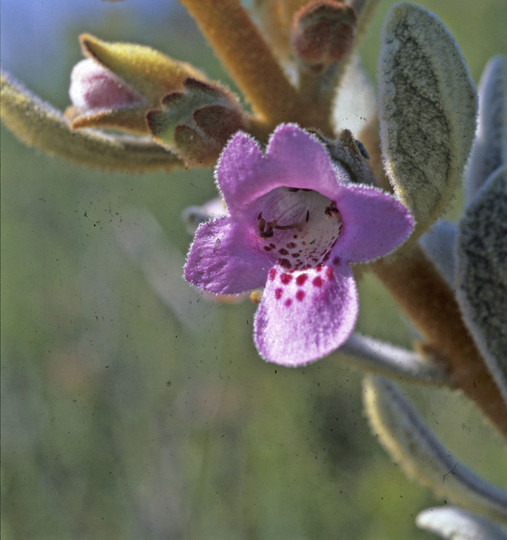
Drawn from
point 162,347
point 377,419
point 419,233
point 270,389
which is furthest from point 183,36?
point 419,233

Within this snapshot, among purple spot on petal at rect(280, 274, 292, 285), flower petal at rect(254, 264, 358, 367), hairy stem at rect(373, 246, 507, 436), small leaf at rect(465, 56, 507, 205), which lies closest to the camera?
flower petal at rect(254, 264, 358, 367)

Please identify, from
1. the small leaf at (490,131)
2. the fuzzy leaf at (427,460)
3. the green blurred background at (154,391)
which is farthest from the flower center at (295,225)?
the green blurred background at (154,391)

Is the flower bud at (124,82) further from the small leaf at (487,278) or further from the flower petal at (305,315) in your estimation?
the small leaf at (487,278)

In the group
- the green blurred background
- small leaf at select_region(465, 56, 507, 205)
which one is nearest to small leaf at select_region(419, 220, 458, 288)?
small leaf at select_region(465, 56, 507, 205)

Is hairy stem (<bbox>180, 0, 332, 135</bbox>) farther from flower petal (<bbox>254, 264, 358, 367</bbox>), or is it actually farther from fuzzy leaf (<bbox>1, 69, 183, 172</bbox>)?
flower petal (<bbox>254, 264, 358, 367</bbox>)

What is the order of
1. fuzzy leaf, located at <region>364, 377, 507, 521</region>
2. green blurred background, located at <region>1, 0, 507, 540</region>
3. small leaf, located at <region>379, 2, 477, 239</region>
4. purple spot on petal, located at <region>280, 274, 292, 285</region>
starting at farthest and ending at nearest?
1. green blurred background, located at <region>1, 0, 507, 540</region>
2. fuzzy leaf, located at <region>364, 377, 507, 521</region>
3. small leaf, located at <region>379, 2, 477, 239</region>
4. purple spot on petal, located at <region>280, 274, 292, 285</region>

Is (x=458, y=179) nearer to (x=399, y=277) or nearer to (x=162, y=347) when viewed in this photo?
(x=399, y=277)
